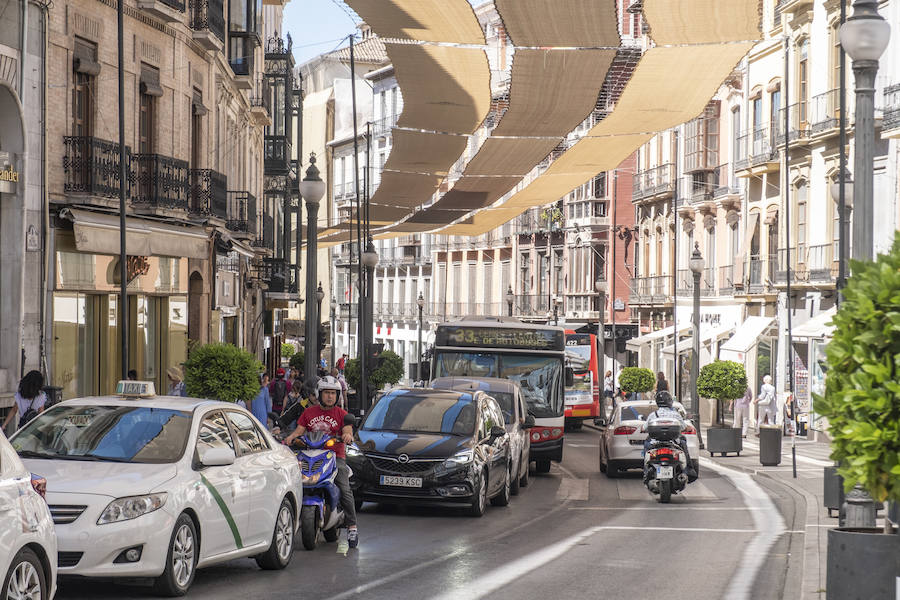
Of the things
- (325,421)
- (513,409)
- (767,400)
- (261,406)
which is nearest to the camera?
(325,421)

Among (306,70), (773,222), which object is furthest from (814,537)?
(306,70)

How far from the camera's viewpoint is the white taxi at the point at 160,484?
10.2 meters

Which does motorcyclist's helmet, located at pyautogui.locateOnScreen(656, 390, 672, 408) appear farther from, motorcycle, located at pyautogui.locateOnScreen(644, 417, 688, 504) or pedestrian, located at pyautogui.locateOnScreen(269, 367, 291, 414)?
pedestrian, located at pyautogui.locateOnScreen(269, 367, 291, 414)

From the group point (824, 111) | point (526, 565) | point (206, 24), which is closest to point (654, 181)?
point (824, 111)

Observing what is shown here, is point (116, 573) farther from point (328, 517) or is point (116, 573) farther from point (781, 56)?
point (781, 56)

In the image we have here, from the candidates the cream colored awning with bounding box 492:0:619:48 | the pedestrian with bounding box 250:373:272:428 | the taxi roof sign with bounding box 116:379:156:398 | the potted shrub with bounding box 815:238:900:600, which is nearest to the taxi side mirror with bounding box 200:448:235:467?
the taxi roof sign with bounding box 116:379:156:398

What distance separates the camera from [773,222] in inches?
1800

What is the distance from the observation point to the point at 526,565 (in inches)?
539

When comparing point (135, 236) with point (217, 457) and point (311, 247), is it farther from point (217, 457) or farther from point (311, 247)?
point (217, 457)

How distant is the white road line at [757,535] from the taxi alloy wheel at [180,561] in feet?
14.6

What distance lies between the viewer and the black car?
59.7 feet

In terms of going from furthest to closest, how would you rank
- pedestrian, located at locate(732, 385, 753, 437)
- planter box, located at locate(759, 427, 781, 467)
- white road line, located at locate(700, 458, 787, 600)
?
pedestrian, located at locate(732, 385, 753, 437) → planter box, located at locate(759, 427, 781, 467) → white road line, located at locate(700, 458, 787, 600)

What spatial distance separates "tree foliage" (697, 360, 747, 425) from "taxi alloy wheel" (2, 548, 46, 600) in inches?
1052

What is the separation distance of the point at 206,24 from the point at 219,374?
13477 millimetres
